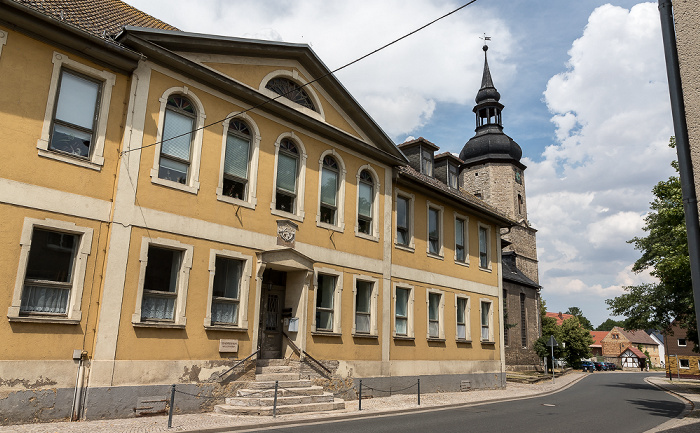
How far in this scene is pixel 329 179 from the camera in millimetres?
17750

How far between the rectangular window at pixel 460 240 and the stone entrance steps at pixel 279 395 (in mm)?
10999

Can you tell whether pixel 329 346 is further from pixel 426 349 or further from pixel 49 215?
pixel 49 215

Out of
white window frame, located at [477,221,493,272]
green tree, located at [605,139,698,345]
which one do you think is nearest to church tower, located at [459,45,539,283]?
green tree, located at [605,139,698,345]

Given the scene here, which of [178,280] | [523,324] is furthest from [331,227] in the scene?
[523,324]

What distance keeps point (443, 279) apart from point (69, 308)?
14975 mm

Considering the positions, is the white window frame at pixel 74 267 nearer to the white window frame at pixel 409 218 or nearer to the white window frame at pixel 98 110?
Result: the white window frame at pixel 98 110

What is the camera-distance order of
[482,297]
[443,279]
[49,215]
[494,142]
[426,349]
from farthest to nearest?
[494,142]
[482,297]
[443,279]
[426,349]
[49,215]

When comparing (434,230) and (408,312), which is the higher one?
(434,230)

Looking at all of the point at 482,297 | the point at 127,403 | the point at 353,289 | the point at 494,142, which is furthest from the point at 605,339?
the point at 127,403

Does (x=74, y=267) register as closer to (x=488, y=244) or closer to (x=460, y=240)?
(x=460, y=240)

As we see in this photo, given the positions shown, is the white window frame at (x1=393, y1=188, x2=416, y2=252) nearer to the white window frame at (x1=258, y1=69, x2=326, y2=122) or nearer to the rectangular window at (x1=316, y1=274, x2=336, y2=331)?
the rectangular window at (x1=316, y1=274, x2=336, y2=331)

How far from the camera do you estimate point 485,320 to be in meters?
25.0

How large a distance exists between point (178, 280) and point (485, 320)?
16385 mm

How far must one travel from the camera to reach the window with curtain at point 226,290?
545 inches
